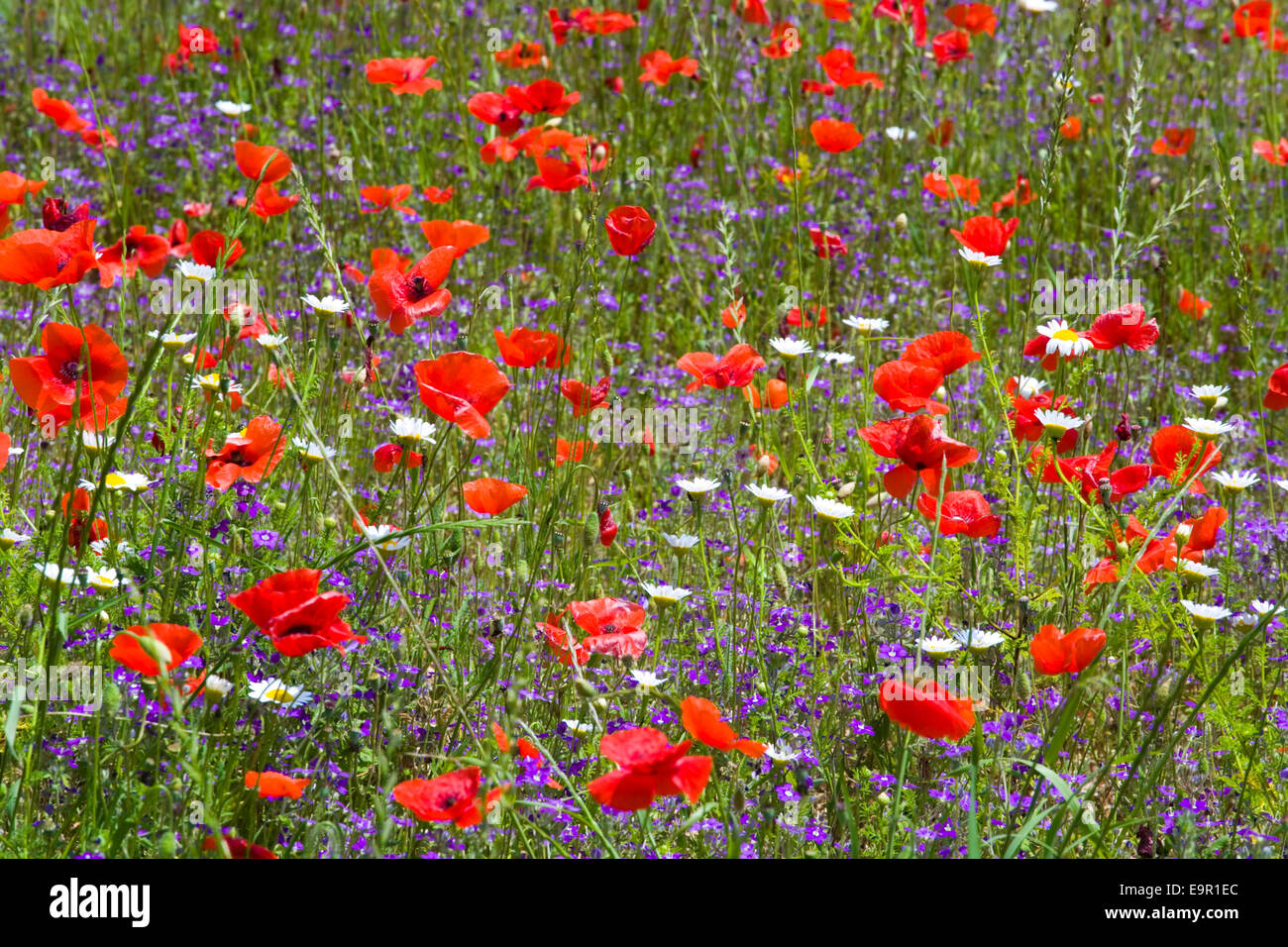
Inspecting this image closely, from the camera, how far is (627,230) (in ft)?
8.71

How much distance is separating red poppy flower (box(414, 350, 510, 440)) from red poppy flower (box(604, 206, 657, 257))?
542 mm

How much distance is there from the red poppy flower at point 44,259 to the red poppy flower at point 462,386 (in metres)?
0.60

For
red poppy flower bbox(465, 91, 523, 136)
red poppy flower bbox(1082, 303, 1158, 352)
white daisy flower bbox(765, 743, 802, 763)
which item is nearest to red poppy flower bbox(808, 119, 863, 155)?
red poppy flower bbox(465, 91, 523, 136)

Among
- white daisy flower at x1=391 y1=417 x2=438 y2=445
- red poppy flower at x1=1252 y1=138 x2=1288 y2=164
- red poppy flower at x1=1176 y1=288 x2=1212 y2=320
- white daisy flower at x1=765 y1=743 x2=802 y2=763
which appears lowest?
white daisy flower at x1=765 y1=743 x2=802 y2=763

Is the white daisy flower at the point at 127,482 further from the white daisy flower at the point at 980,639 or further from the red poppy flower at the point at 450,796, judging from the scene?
the white daisy flower at the point at 980,639

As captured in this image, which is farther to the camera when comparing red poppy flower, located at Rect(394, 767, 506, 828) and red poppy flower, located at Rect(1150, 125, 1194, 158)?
red poppy flower, located at Rect(1150, 125, 1194, 158)

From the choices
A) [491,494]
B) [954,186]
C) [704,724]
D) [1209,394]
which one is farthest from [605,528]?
[954,186]

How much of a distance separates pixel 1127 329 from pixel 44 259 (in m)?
1.95

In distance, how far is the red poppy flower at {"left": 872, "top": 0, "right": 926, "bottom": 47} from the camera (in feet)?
14.0

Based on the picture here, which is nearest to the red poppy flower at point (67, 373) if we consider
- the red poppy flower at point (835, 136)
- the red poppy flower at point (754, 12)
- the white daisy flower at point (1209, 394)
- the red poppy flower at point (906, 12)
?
the white daisy flower at point (1209, 394)

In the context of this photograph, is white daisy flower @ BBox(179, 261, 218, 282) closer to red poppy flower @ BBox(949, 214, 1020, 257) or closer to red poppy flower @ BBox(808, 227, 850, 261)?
red poppy flower @ BBox(808, 227, 850, 261)

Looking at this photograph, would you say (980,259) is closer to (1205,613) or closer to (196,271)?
(1205,613)
